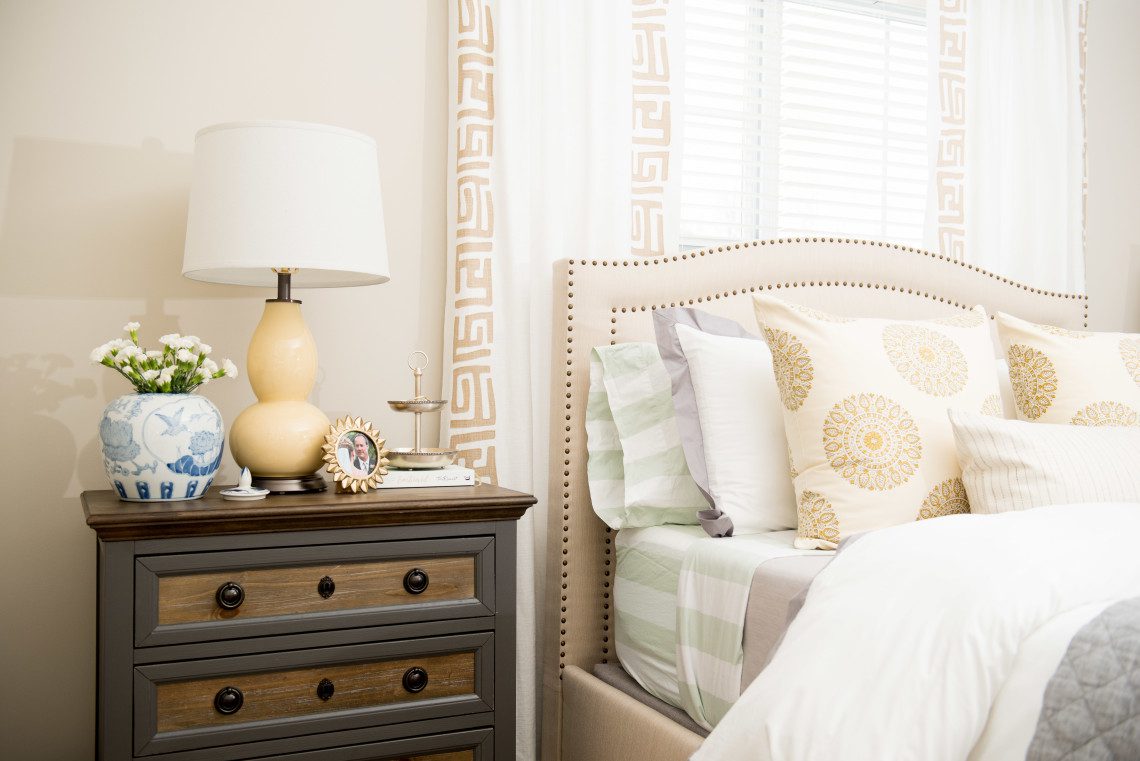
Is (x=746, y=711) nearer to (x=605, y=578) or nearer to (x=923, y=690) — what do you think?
(x=923, y=690)

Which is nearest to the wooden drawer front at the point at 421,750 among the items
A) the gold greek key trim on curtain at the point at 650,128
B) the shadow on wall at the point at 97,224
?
the shadow on wall at the point at 97,224

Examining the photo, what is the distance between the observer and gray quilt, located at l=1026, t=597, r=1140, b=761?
77cm

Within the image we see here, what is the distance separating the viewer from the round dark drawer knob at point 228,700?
140 cm

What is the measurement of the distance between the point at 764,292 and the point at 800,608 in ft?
3.46

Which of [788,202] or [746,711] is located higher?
[788,202]

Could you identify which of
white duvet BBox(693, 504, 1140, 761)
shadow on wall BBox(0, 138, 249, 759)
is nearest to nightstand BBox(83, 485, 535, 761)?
shadow on wall BBox(0, 138, 249, 759)

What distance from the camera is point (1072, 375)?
75.0 inches

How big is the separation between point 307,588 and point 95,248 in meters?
0.87

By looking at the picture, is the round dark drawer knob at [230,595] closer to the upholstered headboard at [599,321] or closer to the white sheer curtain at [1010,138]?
the upholstered headboard at [599,321]

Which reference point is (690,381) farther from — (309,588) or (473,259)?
(309,588)

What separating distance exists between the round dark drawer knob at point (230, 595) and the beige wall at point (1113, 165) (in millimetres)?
2653

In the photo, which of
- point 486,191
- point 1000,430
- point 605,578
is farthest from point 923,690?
point 486,191

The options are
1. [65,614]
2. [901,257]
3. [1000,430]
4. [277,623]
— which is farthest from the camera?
[901,257]

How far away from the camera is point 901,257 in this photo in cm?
231
